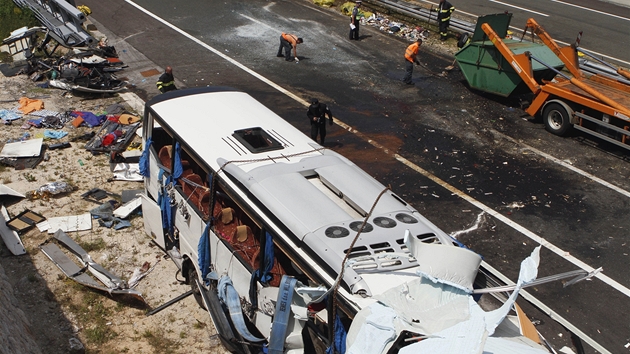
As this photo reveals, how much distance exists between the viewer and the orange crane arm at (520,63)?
1433 cm

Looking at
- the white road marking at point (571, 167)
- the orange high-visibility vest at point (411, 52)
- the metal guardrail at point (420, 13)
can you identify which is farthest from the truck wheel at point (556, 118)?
the metal guardrail at point (420, 13)

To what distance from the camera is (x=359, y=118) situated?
14461 millimetres

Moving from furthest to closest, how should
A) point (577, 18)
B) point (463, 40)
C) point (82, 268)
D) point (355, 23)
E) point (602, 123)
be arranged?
point (577, 18), point (355, 23), point (463, 40), point (602, 123), point (82, 268)

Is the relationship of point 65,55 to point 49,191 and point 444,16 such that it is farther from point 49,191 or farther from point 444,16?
point 444,16

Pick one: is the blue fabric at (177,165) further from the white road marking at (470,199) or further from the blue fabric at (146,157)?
the white road marking at (470,199)

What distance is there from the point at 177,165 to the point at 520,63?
10097 millimetres

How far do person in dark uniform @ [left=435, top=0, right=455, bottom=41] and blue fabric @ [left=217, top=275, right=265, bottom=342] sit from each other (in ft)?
51.1

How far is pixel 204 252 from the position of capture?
288 inches

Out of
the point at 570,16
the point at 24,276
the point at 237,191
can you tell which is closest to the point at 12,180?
the point at 24,276

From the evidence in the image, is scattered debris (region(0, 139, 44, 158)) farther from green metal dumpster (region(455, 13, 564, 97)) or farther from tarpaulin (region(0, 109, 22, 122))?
green metal dumpster (region(455, 13, 564, 97))

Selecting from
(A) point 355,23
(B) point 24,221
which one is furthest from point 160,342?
(A) point 355,23

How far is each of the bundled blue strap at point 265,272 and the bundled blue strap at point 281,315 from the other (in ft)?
1.59

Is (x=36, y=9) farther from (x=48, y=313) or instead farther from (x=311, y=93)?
(x=48, y=313)

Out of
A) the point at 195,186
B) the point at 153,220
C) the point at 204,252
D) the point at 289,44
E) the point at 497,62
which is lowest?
the point at 153,220
